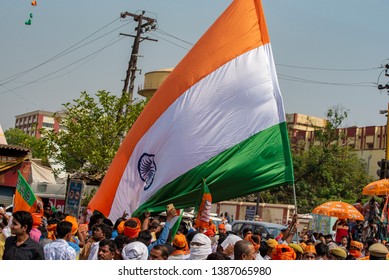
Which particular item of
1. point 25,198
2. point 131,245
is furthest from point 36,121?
point 131,245

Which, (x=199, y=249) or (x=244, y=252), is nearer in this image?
(x=244, y=252)

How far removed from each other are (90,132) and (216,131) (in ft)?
56.8

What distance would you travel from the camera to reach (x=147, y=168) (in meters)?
9.09

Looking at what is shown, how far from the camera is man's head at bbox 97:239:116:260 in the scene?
6.21 metres

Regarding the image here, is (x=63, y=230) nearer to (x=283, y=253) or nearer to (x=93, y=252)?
(x=93, y=252)

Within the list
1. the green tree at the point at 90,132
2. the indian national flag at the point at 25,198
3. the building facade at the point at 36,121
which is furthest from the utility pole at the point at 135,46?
the building facade at the point at 36,121

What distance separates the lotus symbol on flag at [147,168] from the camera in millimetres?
8952

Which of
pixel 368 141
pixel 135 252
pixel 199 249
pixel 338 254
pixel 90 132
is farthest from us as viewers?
pixel 368 141

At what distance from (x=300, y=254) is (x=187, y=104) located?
2.54 metres

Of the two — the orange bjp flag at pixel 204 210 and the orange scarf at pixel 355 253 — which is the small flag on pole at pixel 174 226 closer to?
the orange bjp flag at pixel 204 210

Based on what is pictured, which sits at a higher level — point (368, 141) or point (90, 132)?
point (368, 141)

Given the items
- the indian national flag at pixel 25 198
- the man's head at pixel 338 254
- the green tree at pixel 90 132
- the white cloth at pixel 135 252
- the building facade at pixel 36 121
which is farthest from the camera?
the building facade at pixel 36 121

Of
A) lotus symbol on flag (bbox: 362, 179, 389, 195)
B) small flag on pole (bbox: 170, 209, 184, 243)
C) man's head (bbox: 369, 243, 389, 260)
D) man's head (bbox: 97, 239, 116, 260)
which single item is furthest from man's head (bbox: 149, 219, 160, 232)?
lotus symbol on flag (bbox: 362, 179, 389, 195)

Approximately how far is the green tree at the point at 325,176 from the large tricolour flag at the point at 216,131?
3445cm
